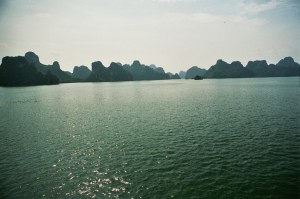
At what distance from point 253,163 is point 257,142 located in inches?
352

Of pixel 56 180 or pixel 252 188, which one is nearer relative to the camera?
pixel 252 188

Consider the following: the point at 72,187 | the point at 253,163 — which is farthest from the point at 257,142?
the point at 72,187

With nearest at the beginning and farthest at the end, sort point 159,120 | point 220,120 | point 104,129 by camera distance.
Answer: point 104,129
point 220,120
point 159,120

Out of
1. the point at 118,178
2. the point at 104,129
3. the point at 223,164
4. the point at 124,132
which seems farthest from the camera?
the point at 104,129

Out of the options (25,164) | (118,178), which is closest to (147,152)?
(118,178)

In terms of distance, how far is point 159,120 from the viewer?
55281 millimetres

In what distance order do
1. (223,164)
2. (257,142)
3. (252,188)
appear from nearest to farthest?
1. (252,188)
2. (223,164)
3. (257,142)

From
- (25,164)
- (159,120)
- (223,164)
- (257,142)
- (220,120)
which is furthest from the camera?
(159,120)

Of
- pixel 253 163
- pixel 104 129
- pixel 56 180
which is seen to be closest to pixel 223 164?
pixel 253 163

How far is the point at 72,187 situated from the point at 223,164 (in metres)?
19.3

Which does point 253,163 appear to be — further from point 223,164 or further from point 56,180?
point 56,180

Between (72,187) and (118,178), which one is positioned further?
(118,178)

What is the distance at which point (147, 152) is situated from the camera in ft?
109

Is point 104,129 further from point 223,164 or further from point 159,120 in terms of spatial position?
point 223,164
